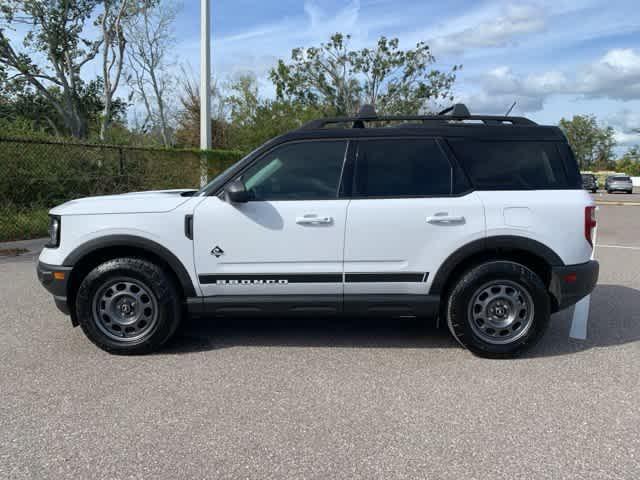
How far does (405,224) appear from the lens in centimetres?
410

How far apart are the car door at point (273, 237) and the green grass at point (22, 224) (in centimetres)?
792

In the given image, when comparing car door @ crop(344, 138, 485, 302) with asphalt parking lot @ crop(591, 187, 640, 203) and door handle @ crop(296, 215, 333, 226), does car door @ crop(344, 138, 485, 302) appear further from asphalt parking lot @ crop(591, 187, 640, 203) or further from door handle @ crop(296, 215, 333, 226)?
asphalt parking lot @ crop(591, 187, 640, 203)

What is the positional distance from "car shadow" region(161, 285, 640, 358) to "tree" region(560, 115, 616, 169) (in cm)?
10125

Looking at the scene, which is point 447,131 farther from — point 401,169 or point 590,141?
point 590,141

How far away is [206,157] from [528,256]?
11596 mm

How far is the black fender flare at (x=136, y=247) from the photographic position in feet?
13.6

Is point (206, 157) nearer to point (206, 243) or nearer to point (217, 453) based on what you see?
point (206, 243)

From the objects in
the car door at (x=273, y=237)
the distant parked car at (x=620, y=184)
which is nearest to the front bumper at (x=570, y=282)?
the car door at (x=273, y=237)

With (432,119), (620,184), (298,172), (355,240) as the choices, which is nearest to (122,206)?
(298,172)

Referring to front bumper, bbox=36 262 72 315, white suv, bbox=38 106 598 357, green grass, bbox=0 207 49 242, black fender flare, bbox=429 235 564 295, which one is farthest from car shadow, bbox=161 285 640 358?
green grass, bbox=0 207 49 242

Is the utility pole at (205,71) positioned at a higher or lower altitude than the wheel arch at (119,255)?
higher

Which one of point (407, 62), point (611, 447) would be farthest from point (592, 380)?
point (407, 62)

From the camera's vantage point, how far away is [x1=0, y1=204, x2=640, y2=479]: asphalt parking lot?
267 centimetres

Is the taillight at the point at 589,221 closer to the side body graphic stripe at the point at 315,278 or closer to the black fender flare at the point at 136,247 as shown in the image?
the side body graphic stripe at the point at 315,278
